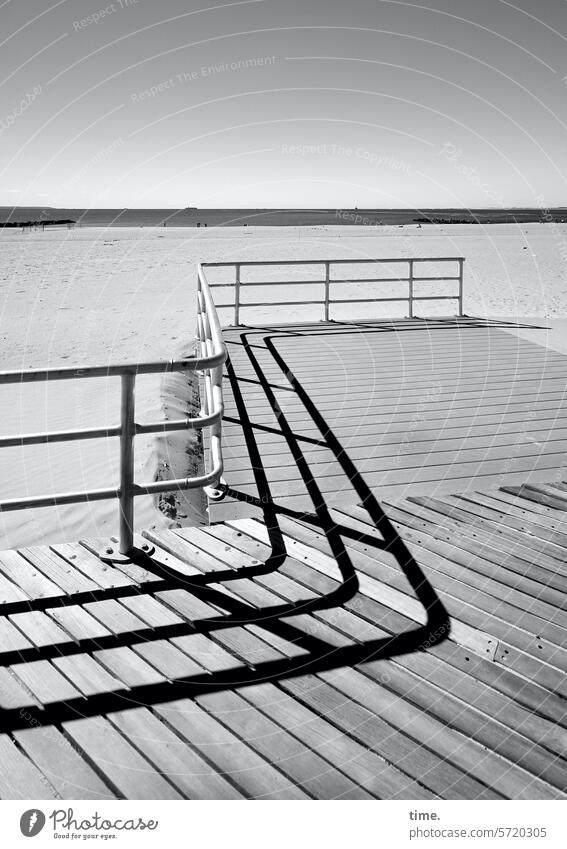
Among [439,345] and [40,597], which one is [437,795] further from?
[439,345]

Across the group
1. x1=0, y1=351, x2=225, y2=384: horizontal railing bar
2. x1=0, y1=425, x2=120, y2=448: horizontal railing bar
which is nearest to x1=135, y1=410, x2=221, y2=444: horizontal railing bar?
x1=0, y1=425, x2=120, y2=448: horizontal railing bar

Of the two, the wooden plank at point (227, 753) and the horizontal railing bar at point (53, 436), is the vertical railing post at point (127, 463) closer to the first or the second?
the horizontal railing bar at point (53, 436)

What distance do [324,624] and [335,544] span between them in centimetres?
70

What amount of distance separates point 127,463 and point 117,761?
1.34 meters

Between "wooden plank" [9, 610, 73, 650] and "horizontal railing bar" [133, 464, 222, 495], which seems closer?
"wooden plank" [9, 610, 73, 650]

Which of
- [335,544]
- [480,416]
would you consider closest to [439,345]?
[480,416]

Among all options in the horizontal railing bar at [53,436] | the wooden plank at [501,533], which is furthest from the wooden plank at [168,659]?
the wooden plank at [501,533]

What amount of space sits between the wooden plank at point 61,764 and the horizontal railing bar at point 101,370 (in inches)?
48.9

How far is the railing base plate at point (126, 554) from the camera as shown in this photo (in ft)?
10.5

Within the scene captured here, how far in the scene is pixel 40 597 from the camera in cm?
288
